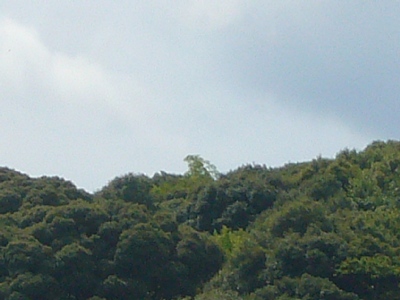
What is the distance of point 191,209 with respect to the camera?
47875 mm

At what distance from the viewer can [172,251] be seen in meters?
36.5

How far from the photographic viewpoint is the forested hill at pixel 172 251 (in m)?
33.2

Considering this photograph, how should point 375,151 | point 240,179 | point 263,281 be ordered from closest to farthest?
point 263,281
point 240,179
point 375,151

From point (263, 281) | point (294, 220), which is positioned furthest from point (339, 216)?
point (263, 281)

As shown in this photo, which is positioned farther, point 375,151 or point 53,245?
point 375,151

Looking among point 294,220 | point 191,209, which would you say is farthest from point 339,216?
point 191,209

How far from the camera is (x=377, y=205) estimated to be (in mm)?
45594

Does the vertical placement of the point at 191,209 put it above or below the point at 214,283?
above

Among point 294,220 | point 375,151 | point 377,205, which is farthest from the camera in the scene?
point 375,151

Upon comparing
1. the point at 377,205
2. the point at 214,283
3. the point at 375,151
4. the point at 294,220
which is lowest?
the point at 214,283

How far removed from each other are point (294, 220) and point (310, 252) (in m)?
2.43

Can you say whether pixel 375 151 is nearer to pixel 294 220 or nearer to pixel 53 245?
pixel 294 220

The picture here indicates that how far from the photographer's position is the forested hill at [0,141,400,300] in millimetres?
33219

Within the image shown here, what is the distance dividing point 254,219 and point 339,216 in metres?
9.30
